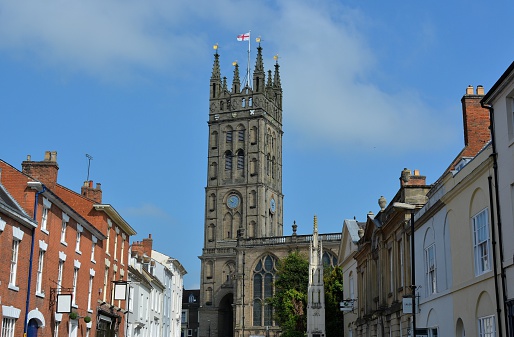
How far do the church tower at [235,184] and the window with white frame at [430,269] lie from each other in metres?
68.8

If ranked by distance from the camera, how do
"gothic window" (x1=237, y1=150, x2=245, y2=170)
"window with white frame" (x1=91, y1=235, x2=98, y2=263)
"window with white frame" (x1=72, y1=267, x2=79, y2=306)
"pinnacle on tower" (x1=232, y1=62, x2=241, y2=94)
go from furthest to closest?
"pinnacle on tower" (x1=232, y1=62, x2=241, y2=94), "gothic window" (x1=237, y1=150, x2=245, y2=170), "window with white frame" (x1=91, y1=235, x2=98, y2=263), "window with white frame" (x1=72, y1=267, x2=79, y2=306)

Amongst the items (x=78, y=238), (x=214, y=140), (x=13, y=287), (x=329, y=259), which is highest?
(x=214, y=140)

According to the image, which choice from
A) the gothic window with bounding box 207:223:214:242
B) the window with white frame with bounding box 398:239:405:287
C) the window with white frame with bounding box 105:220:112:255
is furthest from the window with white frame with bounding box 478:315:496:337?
the gothic window with bounding box 207:223:214:242

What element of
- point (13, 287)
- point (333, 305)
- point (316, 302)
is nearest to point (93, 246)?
point (13, 287)

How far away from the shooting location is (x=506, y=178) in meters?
17.5

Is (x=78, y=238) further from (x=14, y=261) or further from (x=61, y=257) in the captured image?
(x=14, y=261)

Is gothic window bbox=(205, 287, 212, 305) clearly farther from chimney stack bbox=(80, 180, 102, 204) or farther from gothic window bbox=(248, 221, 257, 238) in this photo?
chimney stack bbox=(80, 180, 102, 204)

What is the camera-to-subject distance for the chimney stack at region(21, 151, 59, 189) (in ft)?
102

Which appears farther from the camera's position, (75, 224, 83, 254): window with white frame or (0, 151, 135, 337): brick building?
(75, 224, 83, 254): window with white frame

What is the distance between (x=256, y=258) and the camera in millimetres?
Answer: 93938

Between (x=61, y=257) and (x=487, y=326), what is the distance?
16778mm

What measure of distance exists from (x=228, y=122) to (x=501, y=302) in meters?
94.2

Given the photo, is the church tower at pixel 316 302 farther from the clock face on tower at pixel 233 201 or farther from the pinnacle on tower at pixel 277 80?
the pinnacle on tower at pixel 277 80

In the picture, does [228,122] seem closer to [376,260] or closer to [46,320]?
[376,260]
